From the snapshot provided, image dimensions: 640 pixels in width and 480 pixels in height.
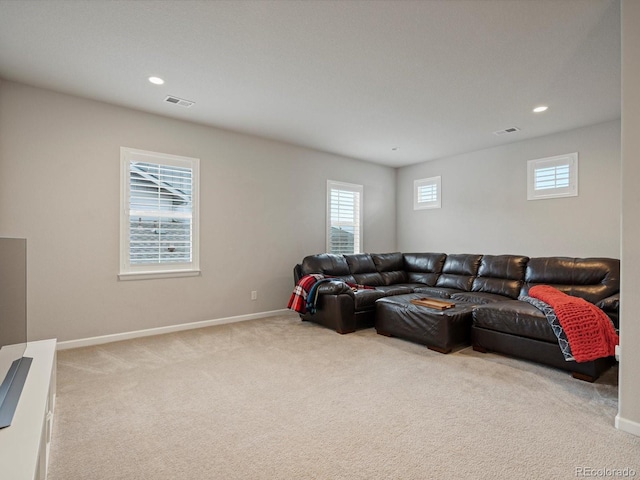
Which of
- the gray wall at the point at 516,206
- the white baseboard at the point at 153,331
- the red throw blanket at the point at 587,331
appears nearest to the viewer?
the red throw blanket at the point at 587,331

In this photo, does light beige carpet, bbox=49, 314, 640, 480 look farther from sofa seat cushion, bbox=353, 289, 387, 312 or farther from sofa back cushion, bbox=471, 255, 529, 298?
sofa back cushion, bbox=471, 255, 529, 298

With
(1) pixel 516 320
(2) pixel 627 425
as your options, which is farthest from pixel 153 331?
(2) pixel 627 425

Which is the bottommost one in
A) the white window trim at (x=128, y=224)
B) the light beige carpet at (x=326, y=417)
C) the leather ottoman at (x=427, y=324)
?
the light beige carpet at (x=326, y=417)

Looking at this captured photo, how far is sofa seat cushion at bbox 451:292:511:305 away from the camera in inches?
168

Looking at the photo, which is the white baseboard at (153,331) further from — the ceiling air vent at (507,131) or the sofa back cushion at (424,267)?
the ceiling air vent at (507,131)

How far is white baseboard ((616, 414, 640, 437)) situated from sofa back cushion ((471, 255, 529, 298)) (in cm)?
256

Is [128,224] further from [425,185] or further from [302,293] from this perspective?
[425,185]

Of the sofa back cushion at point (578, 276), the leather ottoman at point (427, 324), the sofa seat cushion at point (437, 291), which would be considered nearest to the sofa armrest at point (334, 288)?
the leather ottoman at point (427, 324)

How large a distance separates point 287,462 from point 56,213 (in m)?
3.43

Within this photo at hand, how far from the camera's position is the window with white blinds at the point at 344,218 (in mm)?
5961

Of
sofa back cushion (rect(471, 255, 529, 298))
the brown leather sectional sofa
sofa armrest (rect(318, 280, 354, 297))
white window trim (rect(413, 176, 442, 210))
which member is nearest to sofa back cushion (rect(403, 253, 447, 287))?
the brown leather sectional sofa

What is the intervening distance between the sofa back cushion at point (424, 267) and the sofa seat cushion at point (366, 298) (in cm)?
144

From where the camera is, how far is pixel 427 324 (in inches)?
140

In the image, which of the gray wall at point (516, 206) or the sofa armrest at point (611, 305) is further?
the gray wall at point (516, 206)
